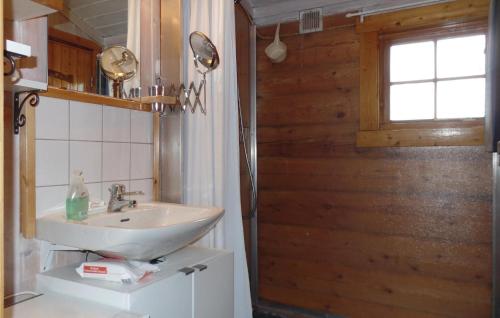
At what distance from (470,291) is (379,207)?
0.64m

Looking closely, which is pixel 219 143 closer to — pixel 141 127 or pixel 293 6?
pixel 141 127

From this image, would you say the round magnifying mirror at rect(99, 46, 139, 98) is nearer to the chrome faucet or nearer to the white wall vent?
the chrome faucet

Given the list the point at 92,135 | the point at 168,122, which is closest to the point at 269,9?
the point at 168,122

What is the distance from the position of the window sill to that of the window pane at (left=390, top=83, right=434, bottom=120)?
0.15 metres

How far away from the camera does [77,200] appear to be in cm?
117

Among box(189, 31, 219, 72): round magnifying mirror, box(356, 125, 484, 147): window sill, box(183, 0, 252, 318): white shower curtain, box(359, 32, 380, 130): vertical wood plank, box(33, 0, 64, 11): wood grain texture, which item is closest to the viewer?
box(33, 0, 64, 11): wood grain texture

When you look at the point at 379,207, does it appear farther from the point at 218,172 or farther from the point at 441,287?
the point at 218,172

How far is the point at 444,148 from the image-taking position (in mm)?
1958

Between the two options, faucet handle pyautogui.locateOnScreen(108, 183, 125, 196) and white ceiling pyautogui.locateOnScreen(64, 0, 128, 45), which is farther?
white ceiling pyautogui.locateOnScreen(64, 0, 128, 45)

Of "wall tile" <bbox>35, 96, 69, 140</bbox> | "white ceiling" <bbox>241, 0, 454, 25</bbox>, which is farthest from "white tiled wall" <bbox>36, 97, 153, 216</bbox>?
"white ceiling" <bbox>241, 0, 454, 25</bbox>

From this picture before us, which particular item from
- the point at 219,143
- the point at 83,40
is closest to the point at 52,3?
the point at 83,40

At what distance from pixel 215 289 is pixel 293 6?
6.20 feet

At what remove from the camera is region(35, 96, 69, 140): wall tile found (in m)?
1.17

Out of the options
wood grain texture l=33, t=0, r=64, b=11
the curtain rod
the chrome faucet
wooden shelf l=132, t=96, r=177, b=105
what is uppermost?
the curtain rod
